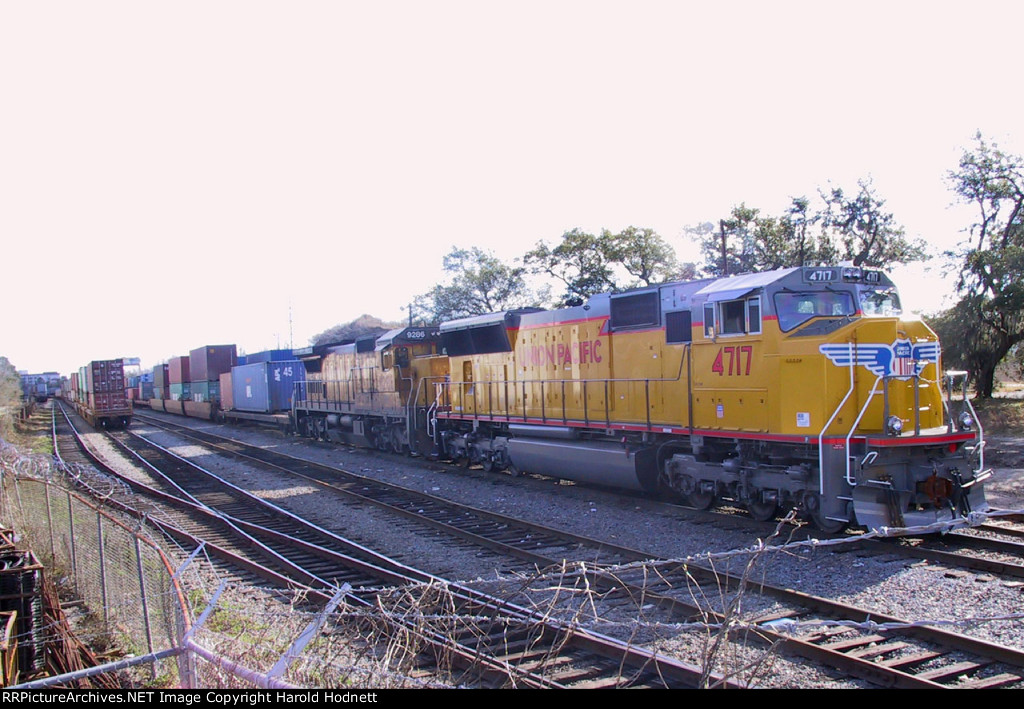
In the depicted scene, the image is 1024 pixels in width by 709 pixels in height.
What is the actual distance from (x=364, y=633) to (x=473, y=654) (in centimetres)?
158

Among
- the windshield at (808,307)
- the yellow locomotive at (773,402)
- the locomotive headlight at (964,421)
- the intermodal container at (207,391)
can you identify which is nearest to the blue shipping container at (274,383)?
the intermodal container at (207,391)

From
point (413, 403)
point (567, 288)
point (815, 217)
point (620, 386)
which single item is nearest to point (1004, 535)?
point (620, 386)

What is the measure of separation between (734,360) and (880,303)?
211 centimetres

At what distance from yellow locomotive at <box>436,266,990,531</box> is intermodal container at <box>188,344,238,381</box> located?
33.5 m

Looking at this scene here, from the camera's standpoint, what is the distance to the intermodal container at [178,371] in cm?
4844

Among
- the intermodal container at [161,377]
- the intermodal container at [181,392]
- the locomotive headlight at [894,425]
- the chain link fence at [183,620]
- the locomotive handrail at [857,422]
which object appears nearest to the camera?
the chain link fence at [183,620]

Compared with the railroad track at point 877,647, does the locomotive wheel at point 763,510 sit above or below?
above

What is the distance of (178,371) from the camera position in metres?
50.3

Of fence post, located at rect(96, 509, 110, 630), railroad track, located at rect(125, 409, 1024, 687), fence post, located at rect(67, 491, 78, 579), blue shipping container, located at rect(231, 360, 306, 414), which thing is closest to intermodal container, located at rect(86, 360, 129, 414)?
blue shipping container, located at rect(231, 360, 306, 414)

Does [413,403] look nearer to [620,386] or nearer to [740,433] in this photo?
[620,386]

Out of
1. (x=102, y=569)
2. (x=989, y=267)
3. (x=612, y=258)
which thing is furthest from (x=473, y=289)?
(x=102, y=569)

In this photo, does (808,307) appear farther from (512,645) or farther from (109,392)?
(109,392)

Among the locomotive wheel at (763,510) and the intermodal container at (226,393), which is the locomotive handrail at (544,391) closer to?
the locomotive wheel at (763,510)

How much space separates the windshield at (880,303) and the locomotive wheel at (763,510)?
293 centimetres
